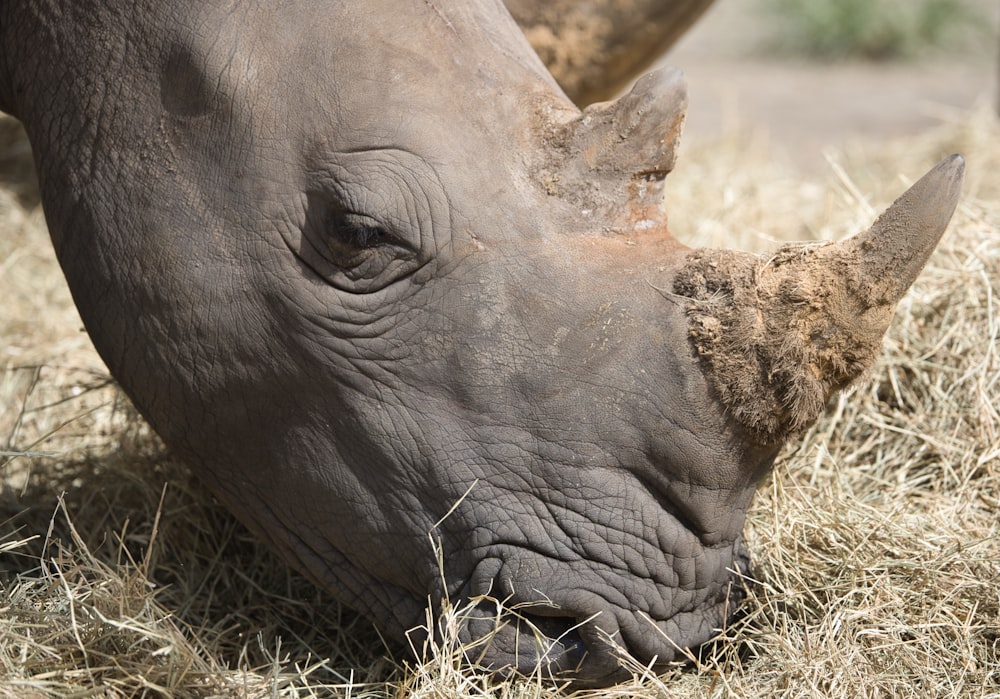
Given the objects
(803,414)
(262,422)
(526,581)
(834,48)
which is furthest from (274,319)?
(834,48)

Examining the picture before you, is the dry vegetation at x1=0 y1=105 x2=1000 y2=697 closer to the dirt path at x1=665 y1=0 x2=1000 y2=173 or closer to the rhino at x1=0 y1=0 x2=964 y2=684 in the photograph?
the rhino at x1=0 y1=0 x2=964 y2=684

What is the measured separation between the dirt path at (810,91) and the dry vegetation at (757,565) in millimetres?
3991

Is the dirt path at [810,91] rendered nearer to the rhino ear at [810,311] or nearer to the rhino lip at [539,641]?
the rhino ear at [810,311]

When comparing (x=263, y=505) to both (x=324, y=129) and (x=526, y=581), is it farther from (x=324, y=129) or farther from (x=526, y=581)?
→ (x=324, y=129)

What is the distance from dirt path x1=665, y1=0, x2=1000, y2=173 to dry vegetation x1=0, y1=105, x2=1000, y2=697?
399cm

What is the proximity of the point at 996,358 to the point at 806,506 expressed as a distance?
2.52 ft

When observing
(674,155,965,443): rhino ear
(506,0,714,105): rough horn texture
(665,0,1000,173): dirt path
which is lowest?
(665,0,1000,173): dirt path

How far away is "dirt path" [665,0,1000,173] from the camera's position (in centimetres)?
806

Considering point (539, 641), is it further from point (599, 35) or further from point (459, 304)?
point (599, 35)

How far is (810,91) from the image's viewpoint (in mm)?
9641

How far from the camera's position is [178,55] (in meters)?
2.49

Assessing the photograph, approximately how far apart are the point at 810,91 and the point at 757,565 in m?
7.54

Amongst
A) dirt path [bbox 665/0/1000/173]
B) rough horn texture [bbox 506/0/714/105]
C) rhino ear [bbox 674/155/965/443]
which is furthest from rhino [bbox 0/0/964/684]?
dirt path [bbox 665/0/1000/173]

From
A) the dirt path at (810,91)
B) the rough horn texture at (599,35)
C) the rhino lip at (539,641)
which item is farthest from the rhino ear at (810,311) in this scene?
the dirt path at (810,91)
